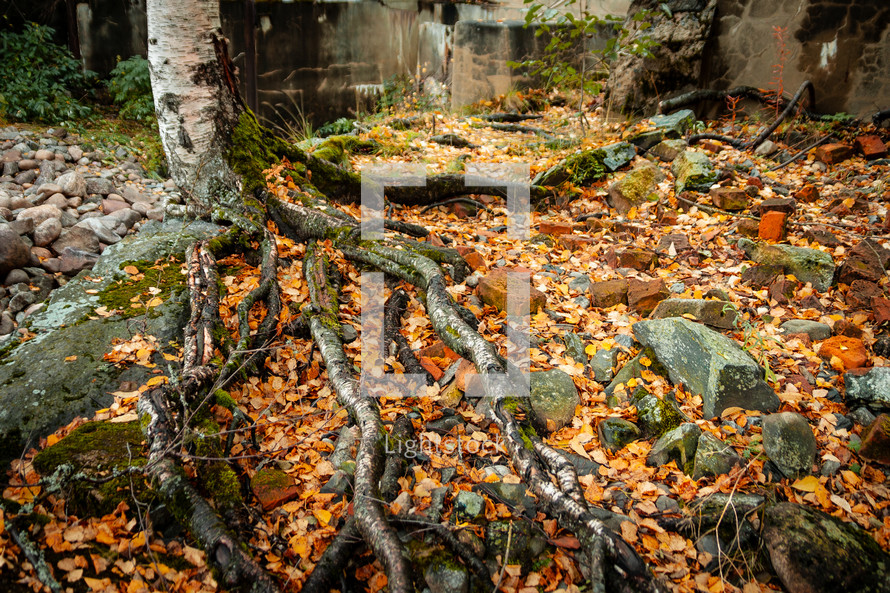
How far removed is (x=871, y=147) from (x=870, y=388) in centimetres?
410

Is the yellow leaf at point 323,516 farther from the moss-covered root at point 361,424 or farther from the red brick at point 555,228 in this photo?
the red brick at point 555,228

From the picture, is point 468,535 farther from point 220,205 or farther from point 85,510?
point 220,205

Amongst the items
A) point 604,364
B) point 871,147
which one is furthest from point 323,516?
point 871,147

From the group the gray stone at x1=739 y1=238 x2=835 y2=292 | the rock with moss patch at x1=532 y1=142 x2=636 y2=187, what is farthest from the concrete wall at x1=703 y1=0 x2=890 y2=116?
the gray stone at x1=739 y1=238 x2=835 y2=292

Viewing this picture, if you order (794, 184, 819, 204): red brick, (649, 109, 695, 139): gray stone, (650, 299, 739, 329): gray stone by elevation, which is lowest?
(650, 299, 739, 329): gray stone

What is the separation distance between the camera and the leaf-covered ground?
1701 millimetres

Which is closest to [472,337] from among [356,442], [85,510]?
[356,442]

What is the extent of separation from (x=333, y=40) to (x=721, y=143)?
251 inches

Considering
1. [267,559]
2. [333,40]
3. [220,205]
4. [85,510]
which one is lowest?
[267,559]

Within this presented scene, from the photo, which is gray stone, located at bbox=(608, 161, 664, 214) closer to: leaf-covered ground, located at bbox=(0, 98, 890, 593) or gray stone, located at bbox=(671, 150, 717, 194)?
gray stone, located at bbox=(671, 150, 717, 194)

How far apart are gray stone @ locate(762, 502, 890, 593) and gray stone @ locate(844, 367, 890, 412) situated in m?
0.79

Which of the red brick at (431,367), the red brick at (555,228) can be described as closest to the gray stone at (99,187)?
the red brick at (431,367)

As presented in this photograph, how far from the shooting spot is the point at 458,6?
965 cm

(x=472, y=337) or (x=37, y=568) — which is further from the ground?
(x=472, y=337)
